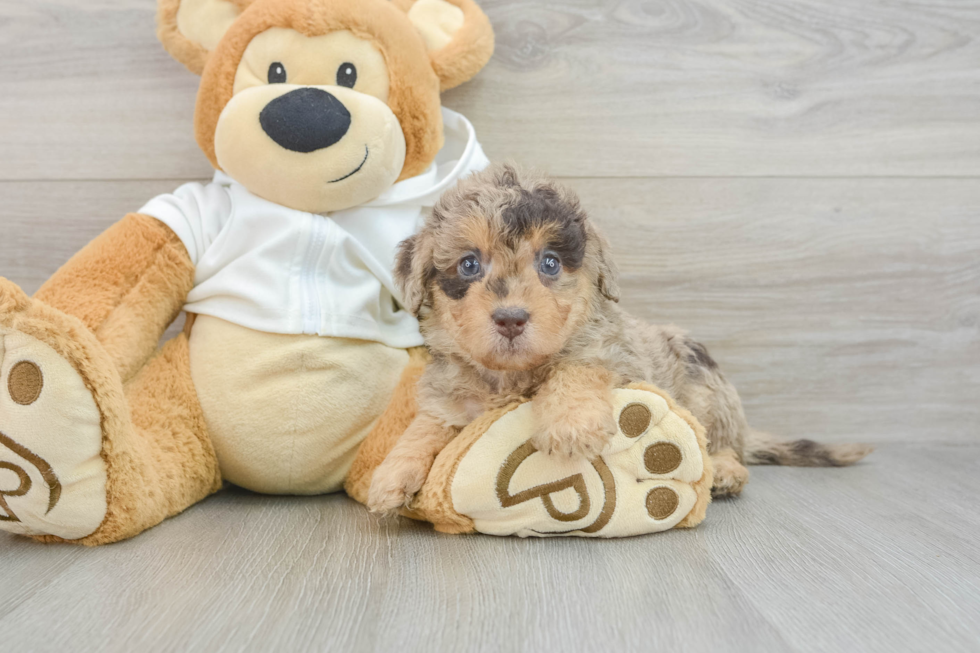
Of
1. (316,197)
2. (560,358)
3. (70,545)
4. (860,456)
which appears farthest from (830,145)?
(70,545)

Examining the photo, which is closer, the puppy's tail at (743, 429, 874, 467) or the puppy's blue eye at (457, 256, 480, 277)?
the puppy's blue eye at (457, 256, 480, 277)

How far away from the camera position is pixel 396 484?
1329 mm

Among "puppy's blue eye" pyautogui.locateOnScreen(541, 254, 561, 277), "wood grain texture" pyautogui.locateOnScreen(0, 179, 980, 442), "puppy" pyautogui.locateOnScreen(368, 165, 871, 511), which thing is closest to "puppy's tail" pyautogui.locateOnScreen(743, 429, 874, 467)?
"wood grain texture" pyautogui.locateOnScreen(0, 179, 980, 442)

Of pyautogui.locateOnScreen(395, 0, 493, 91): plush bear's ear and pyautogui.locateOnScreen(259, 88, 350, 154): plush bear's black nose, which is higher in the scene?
pyautogui.locateOnScreen(395, 0, 493, 91): plush bear's ear

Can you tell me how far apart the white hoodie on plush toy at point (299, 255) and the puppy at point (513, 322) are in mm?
243

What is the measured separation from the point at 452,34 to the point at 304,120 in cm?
51

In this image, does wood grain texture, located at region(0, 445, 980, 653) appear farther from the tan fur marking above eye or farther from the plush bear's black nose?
the plush bear's black nose

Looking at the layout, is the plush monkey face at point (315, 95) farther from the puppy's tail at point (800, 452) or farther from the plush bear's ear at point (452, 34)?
the puppy's tail at point (800, 452)

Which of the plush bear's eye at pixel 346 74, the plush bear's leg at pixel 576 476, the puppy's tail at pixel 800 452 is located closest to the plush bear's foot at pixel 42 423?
the plush bear's leg at pixel 576 476

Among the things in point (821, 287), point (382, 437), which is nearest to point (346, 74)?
point (382, 437)

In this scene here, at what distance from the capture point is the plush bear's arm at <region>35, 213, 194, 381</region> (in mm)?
1538

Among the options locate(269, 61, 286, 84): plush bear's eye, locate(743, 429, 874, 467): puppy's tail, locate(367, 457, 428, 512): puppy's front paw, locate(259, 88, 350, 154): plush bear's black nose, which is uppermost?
locate(269, 61, 286, 84): plush bear's eye

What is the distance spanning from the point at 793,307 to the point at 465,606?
1.47 meters

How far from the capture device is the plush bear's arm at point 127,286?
1.54 meters
